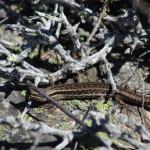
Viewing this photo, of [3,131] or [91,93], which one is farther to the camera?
[91,93]

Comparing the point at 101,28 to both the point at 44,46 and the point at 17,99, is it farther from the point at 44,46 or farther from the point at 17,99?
the point at 17,99

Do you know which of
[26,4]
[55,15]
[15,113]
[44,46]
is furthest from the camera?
[26,4]

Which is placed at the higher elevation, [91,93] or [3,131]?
[91,93]

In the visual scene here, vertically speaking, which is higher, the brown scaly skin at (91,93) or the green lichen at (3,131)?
the brown scaly skin at (91,93)

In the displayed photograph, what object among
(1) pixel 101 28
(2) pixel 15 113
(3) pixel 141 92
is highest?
(1) pixel 101 28

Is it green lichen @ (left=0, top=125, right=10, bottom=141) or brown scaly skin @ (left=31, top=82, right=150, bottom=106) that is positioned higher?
brown scaly skin @ (left=31, top=82, right=150, bottom=106)

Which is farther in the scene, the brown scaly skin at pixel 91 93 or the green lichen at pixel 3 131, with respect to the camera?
the brown scaly skin at pixel 91 93

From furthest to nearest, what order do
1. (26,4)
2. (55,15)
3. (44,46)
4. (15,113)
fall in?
(26,4), (44,46), (55,15), (15,113)

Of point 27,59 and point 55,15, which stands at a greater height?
point 55,15

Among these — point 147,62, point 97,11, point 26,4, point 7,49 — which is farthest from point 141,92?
point 26,4

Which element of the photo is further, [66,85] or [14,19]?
[14,19]

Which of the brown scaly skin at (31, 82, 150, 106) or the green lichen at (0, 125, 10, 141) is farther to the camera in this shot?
the brown scaly skin at (31, 82, 150, 106)
